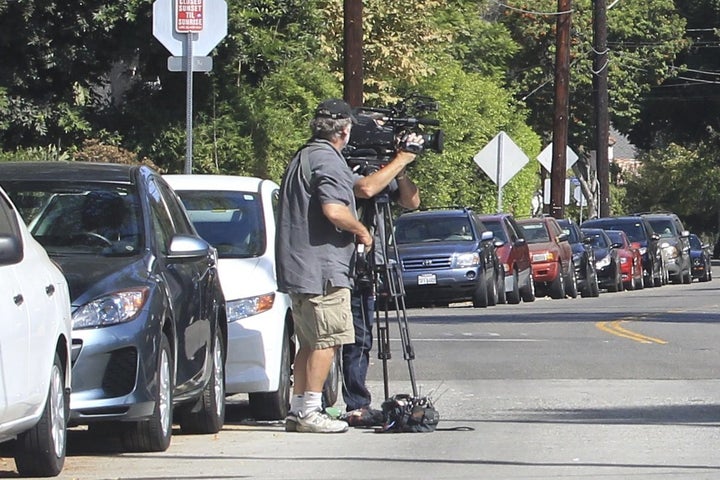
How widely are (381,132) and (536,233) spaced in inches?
931

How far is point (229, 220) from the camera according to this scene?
41.6 feet

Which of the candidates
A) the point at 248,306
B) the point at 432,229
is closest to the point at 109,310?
the point at 248,306

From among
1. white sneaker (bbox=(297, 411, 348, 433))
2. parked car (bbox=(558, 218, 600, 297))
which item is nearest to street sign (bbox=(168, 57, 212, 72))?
white sneaker (bbox=(297, 411, 348, 433))

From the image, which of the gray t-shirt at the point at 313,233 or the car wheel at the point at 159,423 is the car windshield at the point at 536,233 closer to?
the gray t-shirt at the point at 313,233

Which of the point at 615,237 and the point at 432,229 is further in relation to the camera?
the point at 615,237

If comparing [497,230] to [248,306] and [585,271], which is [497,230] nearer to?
[585,271]

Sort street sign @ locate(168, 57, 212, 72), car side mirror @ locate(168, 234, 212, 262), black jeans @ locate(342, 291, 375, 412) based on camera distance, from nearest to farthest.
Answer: car side mirror @ locate(168, 234, 212, 262) → black jeans @ locate(342, 291, 375, 412) → street sign @ locate(168, 57, 212, 72)

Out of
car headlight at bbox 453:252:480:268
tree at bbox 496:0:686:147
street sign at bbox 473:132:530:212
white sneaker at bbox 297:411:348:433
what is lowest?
white sneaker at bbox 297:411:348:433

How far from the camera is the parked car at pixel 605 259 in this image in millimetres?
38344

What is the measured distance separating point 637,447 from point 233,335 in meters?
2.98

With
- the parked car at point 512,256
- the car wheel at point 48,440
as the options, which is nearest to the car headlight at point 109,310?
the car wheel at point 48,440

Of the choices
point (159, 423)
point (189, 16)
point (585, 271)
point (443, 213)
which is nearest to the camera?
point (159, 423)

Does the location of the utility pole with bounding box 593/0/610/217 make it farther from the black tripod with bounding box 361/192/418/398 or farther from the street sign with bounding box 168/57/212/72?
the black tripod with bounding box 361/192/418/398

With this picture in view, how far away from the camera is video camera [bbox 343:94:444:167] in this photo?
Result: 11.3 m
